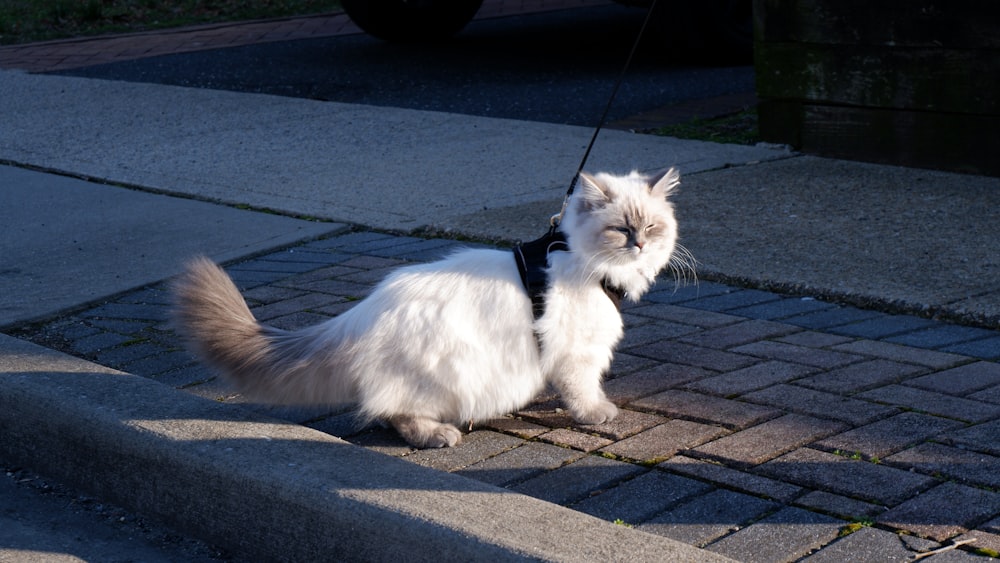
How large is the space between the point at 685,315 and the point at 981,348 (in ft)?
3.29

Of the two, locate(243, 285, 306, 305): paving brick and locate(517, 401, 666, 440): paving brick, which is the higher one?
locate(243, 285, 306, 305): paving brick

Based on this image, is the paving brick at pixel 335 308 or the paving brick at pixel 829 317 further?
the paving brick at pixel 335 308

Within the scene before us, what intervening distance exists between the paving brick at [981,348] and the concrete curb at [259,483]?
1.72 metres

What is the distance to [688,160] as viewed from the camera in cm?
652

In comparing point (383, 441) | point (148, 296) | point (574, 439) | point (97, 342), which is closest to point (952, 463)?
point (574, 439)

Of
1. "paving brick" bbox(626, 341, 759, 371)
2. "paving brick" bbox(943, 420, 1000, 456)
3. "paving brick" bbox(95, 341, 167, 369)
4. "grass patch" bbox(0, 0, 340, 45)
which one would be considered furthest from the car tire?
"paving brick" bbox(943, 420, 1000, 456)

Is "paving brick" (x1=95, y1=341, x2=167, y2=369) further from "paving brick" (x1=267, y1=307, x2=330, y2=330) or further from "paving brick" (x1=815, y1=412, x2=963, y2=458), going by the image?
"paving brick" (x1=815, y1=412, x2=963, y2=458)

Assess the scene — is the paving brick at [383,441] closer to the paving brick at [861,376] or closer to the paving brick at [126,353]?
the paving brick at [126,353]

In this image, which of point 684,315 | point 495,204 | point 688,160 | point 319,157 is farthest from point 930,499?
point 319,157

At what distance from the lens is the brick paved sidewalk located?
2682mm

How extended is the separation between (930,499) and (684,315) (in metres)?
1.59

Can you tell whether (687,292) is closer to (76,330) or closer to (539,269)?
(539,269)

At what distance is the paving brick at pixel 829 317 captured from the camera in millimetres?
4082

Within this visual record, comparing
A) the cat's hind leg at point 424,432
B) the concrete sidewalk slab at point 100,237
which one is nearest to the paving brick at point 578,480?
the cat's hind leg at point 424,432
